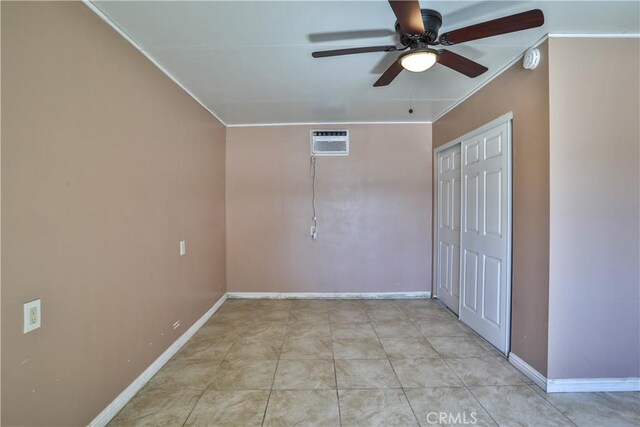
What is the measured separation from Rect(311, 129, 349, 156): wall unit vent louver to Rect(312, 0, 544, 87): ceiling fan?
202cm

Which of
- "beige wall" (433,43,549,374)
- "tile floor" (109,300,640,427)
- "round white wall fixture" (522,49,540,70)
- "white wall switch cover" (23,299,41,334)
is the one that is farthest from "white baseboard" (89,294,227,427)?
"round white wall fixture" (522,49,540,70)

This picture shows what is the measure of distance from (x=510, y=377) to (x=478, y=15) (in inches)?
100

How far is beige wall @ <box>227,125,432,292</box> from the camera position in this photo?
400cm

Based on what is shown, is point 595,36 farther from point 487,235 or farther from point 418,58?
point 487,235

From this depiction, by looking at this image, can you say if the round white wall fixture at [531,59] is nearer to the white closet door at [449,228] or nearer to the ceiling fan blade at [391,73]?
the ceiling fan blade at [391,73]

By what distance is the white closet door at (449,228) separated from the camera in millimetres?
3324

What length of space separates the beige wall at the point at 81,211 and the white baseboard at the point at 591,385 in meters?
2.96

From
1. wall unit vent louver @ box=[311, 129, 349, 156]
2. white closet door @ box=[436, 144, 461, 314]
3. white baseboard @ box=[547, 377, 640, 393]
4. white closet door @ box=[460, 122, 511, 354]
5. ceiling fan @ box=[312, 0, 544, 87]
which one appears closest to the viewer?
ceiling fan @ box=[312, 0, 544, 87]

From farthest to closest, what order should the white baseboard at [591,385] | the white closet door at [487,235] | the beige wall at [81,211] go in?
the white closet door at [487,235]
the white baseboard at [591,385]
the beige wall at [81,211]

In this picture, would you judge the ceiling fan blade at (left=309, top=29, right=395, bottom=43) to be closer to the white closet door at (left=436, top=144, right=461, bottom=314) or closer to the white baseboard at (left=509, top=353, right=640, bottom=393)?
the white closet door at (left=436, top=144, right=461, bottom=314)

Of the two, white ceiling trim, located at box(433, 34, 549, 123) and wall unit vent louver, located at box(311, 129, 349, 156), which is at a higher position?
white ceiling trim, located at box(433, 34, 549, 123)

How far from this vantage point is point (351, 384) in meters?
2.07

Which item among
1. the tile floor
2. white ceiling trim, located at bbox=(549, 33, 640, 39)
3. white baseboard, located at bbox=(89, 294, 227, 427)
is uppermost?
white ceiling trim, located at bbox=(549, 33, 640, 39)

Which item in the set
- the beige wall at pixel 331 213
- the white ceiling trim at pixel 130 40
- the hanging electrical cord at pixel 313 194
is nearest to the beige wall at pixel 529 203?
the beige wall at pixel 331 213
